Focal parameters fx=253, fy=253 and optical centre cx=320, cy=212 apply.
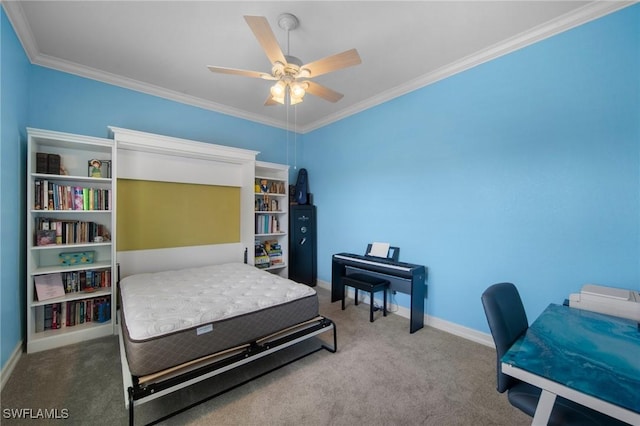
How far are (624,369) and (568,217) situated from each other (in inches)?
59.4

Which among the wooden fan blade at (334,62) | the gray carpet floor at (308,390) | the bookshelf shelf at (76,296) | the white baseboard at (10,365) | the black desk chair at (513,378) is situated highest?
the wooden fan blade at (334,62)

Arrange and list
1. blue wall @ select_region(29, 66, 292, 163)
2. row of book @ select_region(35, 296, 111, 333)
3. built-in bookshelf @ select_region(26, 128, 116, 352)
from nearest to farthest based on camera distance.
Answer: built-in bookshelf @ select_region(26, 128, 116, 352) → row of book @ select_region(35, 296, 111, 333) → blue wall @ select_region(29, 66, 292, 163)

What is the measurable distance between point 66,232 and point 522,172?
445cm

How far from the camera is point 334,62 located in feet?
6.00

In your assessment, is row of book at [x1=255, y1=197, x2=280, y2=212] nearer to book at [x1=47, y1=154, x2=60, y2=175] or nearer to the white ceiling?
the white ceiling

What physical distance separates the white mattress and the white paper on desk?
4.24 ft

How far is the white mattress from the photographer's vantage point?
1671 mm

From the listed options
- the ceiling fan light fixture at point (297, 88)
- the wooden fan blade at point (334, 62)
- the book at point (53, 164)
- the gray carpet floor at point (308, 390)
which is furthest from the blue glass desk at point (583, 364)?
the book at point (53, 164)

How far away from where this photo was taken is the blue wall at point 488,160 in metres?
1.90

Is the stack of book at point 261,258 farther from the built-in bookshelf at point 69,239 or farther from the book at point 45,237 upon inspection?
the book at point 45,237

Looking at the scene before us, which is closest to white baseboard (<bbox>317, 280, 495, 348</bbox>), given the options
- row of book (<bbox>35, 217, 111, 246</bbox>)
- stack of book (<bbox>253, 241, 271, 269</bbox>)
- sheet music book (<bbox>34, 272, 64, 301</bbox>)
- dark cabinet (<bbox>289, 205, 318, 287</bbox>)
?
dark cabinet (<bbox>289, 205, 318, 287</bbox>)

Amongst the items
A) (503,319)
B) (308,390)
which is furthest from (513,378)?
(308,390)

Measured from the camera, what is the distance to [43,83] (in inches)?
104

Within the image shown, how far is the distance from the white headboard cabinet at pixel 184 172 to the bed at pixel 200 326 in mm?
499
